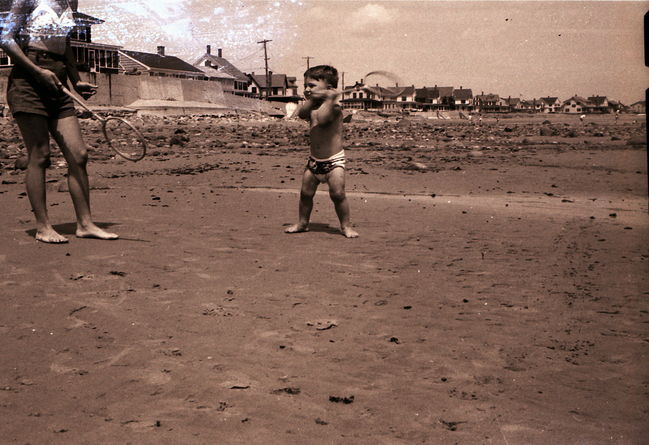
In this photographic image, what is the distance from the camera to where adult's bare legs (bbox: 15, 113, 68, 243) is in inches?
210

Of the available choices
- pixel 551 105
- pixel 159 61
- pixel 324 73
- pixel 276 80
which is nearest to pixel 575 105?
pixel 551 105

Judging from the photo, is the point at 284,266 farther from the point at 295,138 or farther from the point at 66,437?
the point at 295,138

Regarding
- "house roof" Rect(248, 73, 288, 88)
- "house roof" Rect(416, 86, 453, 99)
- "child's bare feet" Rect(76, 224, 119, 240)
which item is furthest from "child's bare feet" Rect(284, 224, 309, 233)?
"house roof" Rect(416, 86, 453, 99)

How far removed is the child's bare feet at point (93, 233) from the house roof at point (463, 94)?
148 m

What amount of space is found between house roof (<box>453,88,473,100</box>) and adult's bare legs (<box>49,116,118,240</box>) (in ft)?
484

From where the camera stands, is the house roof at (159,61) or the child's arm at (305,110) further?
the house roof at (159,61)

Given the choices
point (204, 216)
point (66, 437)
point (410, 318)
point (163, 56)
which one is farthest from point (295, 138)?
point (163, 56)

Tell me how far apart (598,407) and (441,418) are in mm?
638

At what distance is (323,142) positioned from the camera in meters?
6.37

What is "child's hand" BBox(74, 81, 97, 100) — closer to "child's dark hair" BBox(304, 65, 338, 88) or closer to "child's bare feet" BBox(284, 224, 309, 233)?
"child's dark hair" BBox(304, 65, 338, 88)

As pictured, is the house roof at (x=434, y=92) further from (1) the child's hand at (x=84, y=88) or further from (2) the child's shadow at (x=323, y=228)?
(1) the child's hand at (x=84, y=88)

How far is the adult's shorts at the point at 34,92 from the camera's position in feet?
17.2

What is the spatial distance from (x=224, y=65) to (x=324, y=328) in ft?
266

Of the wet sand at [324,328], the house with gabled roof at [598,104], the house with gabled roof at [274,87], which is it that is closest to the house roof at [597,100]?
the house with gabled roof at [598,104]
